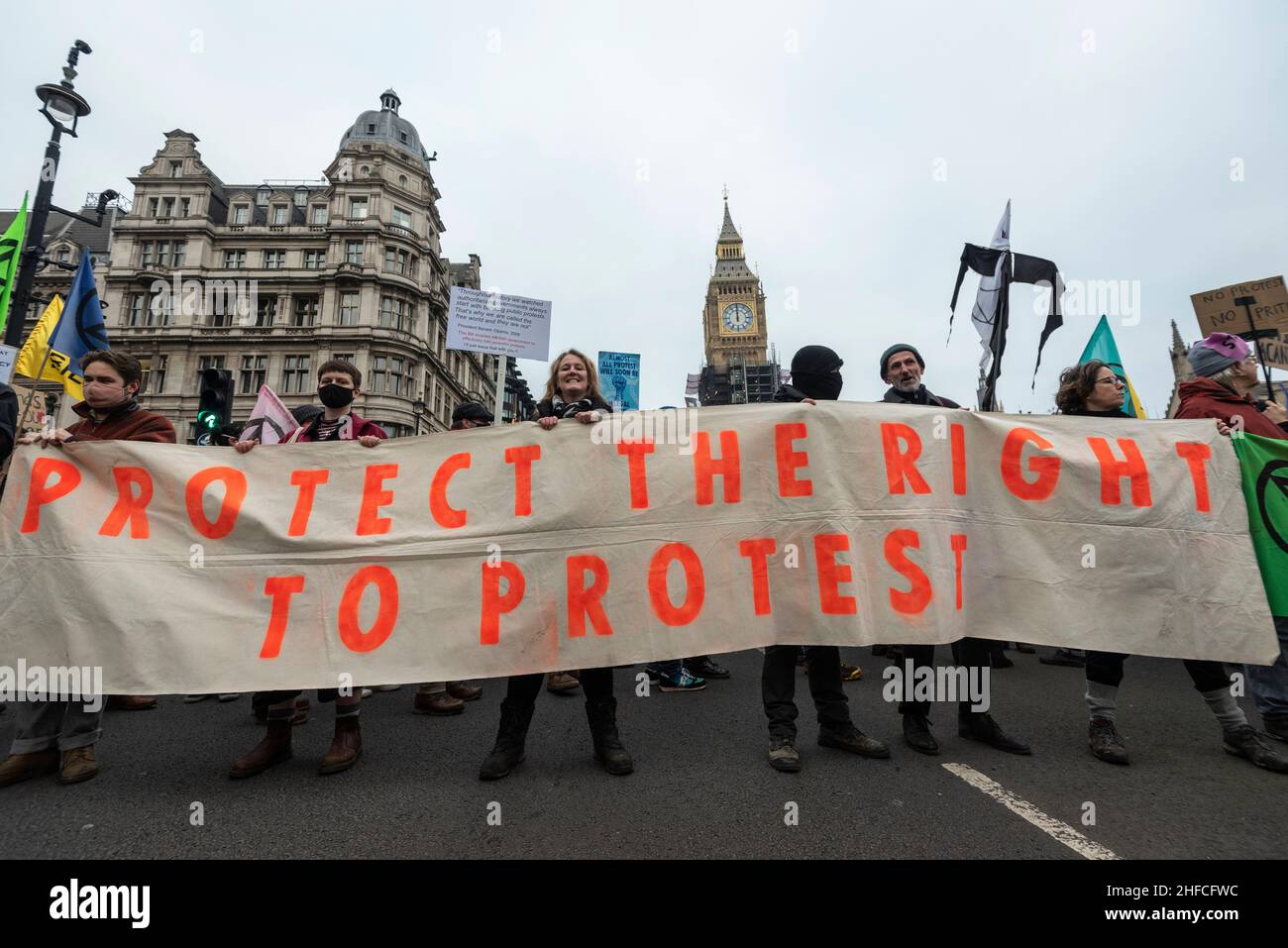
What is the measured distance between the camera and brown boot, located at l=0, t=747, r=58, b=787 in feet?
9.19

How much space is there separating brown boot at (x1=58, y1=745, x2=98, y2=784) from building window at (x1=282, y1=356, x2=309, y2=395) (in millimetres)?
37923

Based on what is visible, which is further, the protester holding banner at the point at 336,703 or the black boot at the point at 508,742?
the protester holding banner at the point at 336,703

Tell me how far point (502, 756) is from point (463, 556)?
1.04 meters

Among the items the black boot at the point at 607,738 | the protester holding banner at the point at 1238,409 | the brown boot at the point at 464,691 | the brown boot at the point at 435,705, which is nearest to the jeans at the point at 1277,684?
the protester holding banner at the point at 1238,409

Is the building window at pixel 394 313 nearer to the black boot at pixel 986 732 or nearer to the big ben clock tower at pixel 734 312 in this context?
the black boot at pixel 986 732

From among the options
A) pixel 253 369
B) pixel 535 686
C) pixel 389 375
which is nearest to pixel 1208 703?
pixel 535 686

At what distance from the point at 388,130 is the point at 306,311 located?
16310mm

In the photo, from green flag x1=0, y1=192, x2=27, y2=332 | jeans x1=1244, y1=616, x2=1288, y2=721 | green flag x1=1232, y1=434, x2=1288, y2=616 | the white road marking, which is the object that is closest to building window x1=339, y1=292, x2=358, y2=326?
green flag x1=0, y1=192, x2=27, y2=332

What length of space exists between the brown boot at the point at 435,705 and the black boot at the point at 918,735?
118 inches

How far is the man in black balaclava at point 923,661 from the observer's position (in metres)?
3.21

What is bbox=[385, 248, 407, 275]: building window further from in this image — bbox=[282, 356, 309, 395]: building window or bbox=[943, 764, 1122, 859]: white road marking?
bbox=[943, 764, 1122, 859]: white road marking

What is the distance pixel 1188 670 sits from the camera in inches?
125

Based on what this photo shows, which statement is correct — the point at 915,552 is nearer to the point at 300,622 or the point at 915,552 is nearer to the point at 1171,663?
the point at 300,622

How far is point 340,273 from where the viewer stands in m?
35.8
